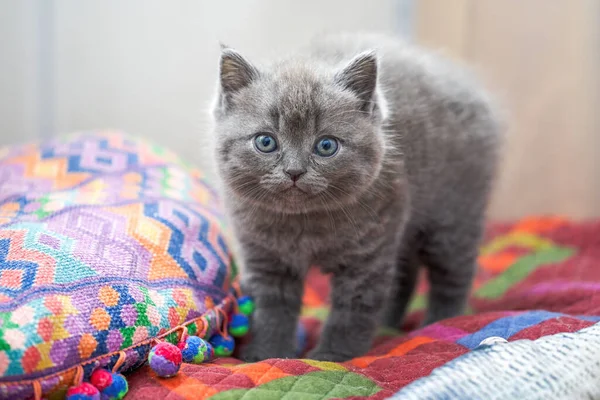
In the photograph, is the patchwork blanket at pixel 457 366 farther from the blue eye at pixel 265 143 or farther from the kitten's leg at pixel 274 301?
the blue eye at pixel 265 143

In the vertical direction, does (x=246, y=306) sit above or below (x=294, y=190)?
below

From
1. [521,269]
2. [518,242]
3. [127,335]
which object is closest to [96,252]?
[127,335]

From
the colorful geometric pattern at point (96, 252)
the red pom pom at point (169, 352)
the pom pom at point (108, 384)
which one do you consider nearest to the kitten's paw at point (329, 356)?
the colorful geometric pattern at point (96, 252)

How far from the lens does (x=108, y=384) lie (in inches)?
45.8

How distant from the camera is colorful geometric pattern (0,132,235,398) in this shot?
112 centimetres

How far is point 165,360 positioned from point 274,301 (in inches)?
19.9

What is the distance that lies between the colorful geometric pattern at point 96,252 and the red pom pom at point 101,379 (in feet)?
0.10

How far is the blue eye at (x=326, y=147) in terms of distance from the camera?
145 cm

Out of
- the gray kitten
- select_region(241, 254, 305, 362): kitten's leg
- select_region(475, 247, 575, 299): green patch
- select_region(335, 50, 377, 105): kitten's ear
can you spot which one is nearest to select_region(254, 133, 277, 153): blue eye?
the gray kitten

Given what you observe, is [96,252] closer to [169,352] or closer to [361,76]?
[169,352]

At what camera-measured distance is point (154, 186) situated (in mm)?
1882

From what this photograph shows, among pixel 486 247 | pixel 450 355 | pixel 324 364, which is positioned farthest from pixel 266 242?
pixel 486 247

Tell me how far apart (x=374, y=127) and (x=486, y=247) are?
60.3 inches

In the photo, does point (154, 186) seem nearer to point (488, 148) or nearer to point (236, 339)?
point (236, 339)
